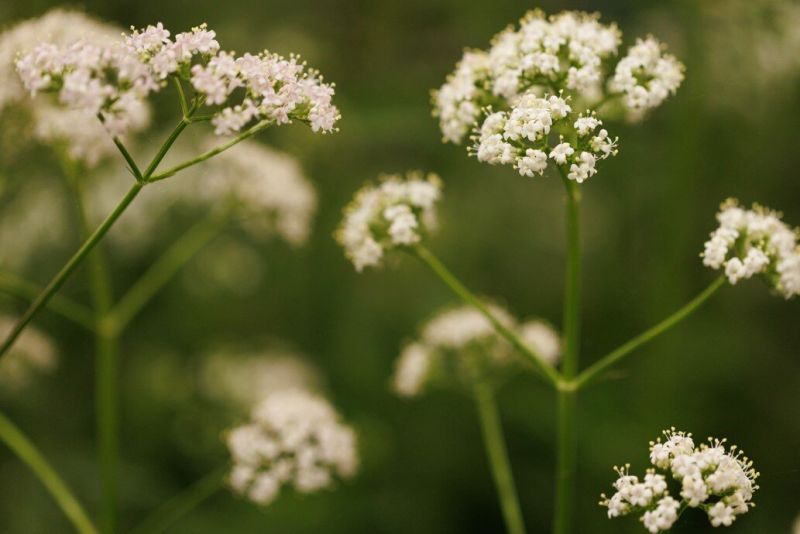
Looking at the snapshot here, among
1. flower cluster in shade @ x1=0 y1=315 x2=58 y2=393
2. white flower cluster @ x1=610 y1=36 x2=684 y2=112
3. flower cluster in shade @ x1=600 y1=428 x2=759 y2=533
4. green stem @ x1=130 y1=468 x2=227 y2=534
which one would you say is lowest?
flower cluster in shade @ x1=600 y1=428 x2=759 y2=533

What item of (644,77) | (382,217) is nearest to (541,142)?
(644,77)

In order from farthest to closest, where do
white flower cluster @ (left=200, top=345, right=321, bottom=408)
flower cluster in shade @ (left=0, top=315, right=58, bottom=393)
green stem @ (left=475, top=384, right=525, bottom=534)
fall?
white flower cluster @ (left=200, top=345, right=321, bottom=408) < flower cluster in shade @ (left=0, top=315, right=58, bottom=393) < green stem @ (left=475, top=384, right=525, bottom=534)

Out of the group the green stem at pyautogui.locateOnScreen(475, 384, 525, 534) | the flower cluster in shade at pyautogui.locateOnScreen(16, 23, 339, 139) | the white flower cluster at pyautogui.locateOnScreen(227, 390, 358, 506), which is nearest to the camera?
the flower cluster in shade at pyautogui.locateOnScreen(16, 23, 339, 139)

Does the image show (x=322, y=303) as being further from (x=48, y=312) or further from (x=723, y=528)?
(x=723, y=528)

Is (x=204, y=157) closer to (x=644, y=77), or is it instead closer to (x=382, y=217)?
(x=382, y=217)

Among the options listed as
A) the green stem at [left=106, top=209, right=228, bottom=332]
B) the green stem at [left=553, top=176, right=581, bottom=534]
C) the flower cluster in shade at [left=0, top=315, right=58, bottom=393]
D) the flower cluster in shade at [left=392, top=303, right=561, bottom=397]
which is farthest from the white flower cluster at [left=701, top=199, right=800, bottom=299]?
the flower cluster in shade at [left=0, top=315, right=58, bottom=393]

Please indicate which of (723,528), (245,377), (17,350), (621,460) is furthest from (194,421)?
(723,528)

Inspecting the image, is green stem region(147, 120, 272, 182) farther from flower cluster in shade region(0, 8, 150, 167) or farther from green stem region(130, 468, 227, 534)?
green stem region(130, 468, 227, 534)
